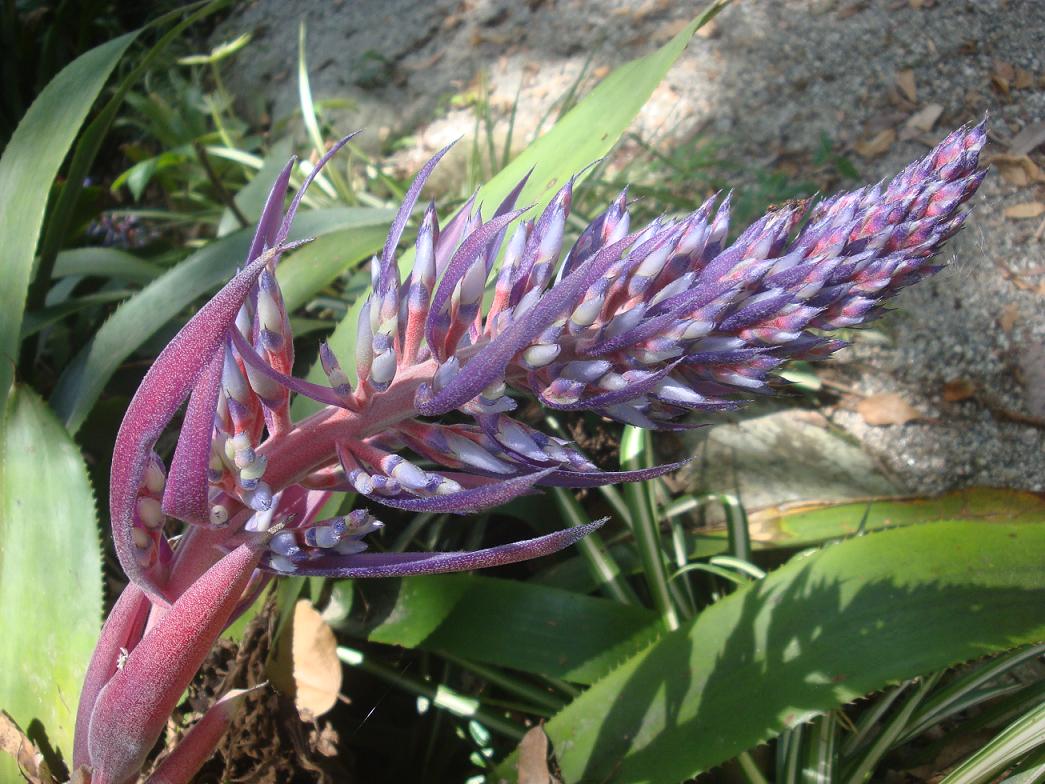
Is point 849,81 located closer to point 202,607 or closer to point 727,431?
point 727,431

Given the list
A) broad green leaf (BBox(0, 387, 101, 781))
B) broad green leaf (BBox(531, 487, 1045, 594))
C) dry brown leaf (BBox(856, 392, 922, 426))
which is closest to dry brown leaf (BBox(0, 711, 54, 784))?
broad green leaf (BBox(0, 387, 101, 781))

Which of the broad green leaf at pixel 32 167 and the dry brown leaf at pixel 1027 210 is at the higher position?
the broad green leaf at pixel 32 167

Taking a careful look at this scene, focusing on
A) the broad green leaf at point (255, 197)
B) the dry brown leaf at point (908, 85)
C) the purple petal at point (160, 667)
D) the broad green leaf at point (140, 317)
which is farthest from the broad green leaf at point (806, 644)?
the broad green leaf at point (255, 197)

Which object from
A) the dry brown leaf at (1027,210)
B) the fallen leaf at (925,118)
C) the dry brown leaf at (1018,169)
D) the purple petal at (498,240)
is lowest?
the dry brown leaf at (1027,210)

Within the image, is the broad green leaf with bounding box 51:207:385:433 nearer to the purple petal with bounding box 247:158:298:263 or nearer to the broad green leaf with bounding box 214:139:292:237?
the broad green leaf with bounding box 214:139:292:237

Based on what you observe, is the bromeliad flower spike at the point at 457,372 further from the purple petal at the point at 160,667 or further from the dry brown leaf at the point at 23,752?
the dry brown leaf at the point at 23,752

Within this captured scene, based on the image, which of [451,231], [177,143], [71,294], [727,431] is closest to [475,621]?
[451,231]
